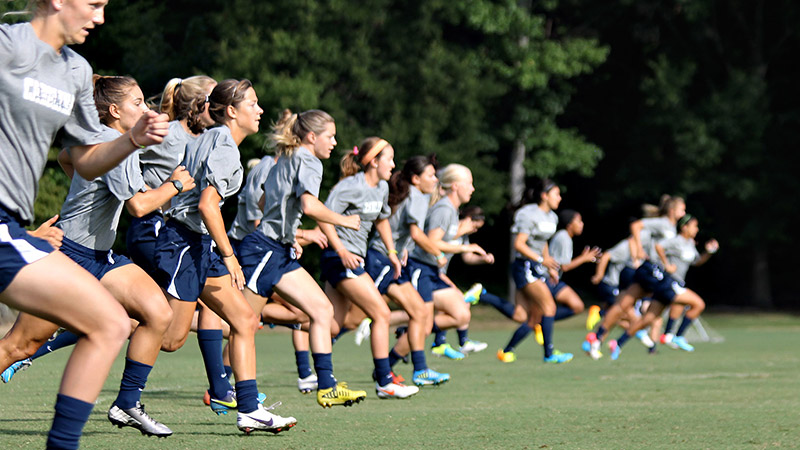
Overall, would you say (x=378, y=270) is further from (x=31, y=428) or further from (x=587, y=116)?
(x=587, y=116)

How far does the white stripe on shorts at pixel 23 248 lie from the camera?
13.9 ft

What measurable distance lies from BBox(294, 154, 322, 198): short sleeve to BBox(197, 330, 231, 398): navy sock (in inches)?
41.8

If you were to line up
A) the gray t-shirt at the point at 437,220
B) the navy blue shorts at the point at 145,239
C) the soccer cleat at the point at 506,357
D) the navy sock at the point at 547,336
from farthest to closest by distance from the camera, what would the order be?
the soccer cleat at the point at 506,357 < the navy sock at the point at 547,336 < the gray t-shirt at the point at 437,220 < the navy blue shorts at the point at 145,239

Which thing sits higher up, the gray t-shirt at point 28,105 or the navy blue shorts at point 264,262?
the gray t-shirt at point 28,105

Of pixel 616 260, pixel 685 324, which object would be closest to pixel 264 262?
pixel 685 324

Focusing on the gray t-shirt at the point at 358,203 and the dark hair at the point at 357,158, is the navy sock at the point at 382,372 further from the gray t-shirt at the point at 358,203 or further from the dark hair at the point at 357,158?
the dark hair at the point at 357,158

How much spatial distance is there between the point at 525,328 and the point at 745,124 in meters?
20.6

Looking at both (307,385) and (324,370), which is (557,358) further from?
(324,370)

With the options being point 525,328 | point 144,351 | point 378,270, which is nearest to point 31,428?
point 144,351

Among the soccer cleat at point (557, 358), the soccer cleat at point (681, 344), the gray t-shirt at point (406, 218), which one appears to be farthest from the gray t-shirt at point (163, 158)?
the soccer cleat at point (681, 344)

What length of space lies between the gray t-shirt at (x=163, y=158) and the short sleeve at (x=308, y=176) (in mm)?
784

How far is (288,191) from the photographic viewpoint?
8039mm

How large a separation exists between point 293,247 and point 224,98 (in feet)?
4.03

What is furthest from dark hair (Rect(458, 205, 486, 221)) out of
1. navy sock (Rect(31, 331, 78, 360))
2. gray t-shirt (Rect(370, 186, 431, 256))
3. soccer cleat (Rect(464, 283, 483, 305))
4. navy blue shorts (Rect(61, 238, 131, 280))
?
navy blue shorts (Rect(61, 238, 131, 280))
